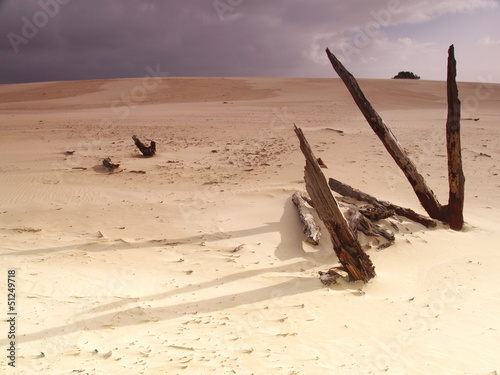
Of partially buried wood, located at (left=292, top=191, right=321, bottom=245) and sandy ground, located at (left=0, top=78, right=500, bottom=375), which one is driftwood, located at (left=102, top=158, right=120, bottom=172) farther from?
partially buried wood, located at (left=292, top=191, right=321, bottom=245)

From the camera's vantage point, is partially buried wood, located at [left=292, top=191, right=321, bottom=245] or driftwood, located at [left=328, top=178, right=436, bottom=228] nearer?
partially buried wood, located at [left=292, top=191, right=321, bottom=245]

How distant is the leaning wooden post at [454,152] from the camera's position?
640 cm

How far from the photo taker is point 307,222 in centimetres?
648

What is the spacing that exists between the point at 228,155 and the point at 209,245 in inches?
258

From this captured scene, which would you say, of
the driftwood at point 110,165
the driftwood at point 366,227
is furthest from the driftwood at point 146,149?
the driftwood at point 366,227

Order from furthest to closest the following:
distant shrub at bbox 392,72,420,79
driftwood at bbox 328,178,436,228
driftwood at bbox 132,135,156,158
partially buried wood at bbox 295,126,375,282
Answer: distant shrub at bbox 392,72,420,79, driftwood at bbox 132,135,156,158, driftwood at bbox 328,178,436,228, partially buried wood at bbox 295,126,375,282

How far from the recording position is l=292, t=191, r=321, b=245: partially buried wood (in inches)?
239

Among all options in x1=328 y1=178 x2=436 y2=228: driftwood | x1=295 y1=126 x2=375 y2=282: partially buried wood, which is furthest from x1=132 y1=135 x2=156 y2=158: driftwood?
x1=295 y1=126 x2=375 y2=282: partially buried wood

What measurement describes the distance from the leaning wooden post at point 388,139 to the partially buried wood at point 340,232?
2.16 meters

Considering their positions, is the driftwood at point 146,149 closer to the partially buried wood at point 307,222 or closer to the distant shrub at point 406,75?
the partially buried wood at point 307,222

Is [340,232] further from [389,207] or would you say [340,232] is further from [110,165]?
[110,165]

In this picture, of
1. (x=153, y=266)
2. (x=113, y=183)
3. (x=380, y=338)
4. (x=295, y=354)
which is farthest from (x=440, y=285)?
(x=113, y=183)

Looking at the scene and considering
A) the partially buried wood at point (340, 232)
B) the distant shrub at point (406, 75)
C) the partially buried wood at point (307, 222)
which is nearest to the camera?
the partially buried wood at point (340, 232)

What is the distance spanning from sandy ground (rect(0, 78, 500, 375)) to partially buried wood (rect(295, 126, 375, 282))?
0.65 feet
